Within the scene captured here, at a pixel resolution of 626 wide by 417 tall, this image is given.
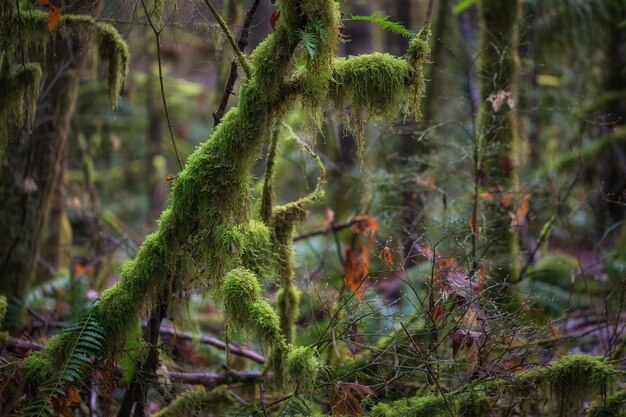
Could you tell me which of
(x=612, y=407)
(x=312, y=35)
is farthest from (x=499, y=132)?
(x=312, y=35)

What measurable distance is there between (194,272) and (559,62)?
956 cm

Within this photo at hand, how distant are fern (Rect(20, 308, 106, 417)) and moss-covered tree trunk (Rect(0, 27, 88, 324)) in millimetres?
2643

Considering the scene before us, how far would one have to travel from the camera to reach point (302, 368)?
12.0 feet

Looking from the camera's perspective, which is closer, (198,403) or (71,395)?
(71,395)

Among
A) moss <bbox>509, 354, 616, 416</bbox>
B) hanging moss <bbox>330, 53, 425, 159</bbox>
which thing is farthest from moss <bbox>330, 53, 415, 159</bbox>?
moss <bbox>509, 354, 616, 416</bbox>

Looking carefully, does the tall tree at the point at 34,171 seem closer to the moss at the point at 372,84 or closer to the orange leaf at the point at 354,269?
the moss at the point at 372,84

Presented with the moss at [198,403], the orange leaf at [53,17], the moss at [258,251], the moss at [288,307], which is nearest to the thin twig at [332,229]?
the moss at [288,307]

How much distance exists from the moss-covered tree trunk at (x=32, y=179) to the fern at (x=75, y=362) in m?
2.64

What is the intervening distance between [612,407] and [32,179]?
5.75 m

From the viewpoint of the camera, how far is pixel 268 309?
3.84m

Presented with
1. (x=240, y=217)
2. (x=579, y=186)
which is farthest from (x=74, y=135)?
(x=579, y=186)

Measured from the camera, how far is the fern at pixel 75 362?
374cm

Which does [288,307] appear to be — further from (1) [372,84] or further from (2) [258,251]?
(1) [372,84]

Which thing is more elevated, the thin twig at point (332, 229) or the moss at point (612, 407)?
the thin twig at point (332, 229)
